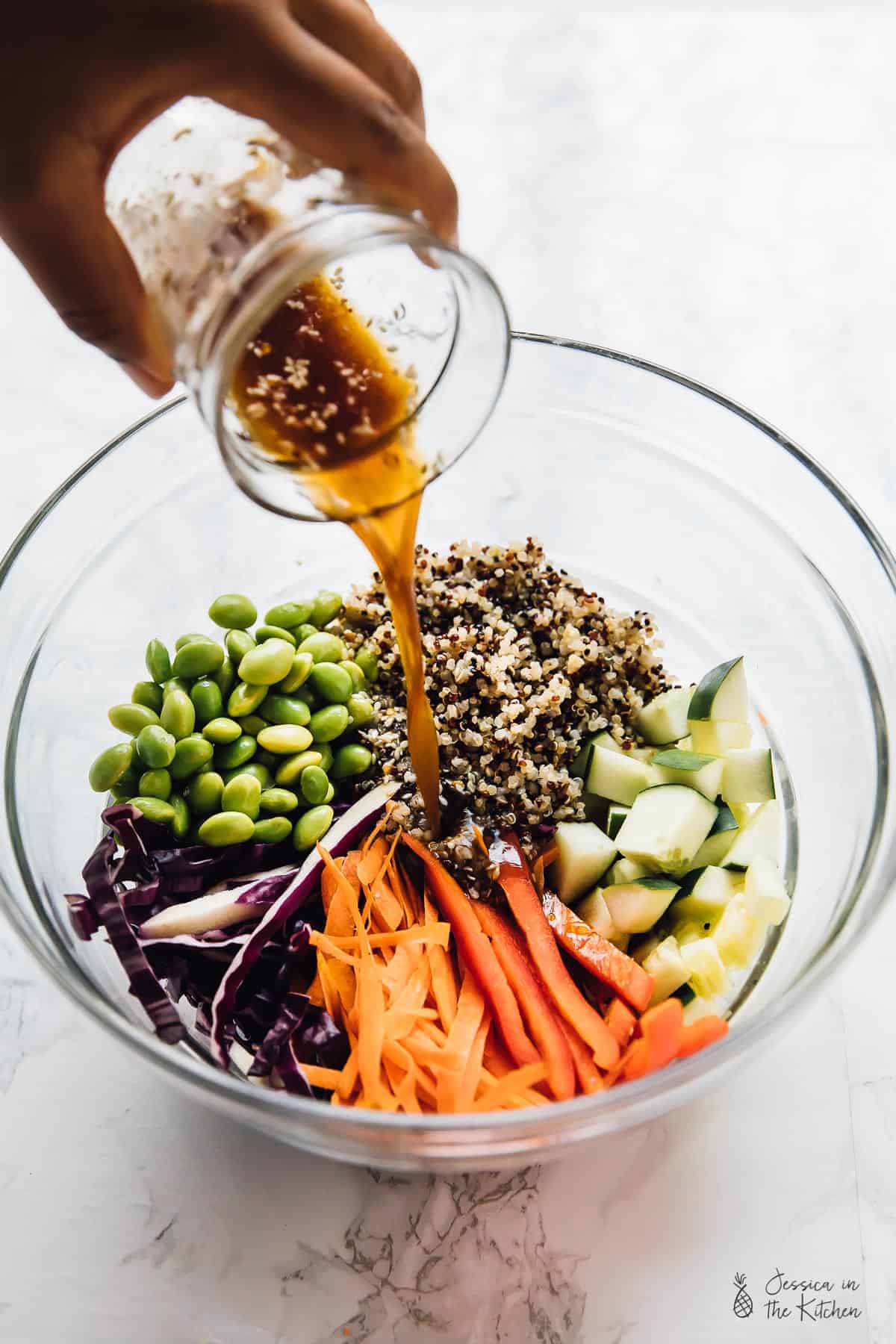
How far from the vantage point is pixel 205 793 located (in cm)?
204

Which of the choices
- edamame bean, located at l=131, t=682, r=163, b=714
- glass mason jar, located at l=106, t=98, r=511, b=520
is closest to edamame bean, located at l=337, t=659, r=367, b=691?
edamame bean, located at l=131, t=682, r=163, b=714

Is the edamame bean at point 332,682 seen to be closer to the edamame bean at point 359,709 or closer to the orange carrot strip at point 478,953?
the edamame bean at point 359,709

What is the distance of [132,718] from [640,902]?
968 mm

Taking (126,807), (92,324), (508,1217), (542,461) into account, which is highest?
(92,324)

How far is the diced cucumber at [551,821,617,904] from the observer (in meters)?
2.03

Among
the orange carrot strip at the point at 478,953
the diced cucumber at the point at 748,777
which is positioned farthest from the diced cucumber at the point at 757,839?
the orange carrot strip at the point at 478,953

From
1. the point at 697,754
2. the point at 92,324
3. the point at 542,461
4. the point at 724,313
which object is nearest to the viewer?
the point at 92,324

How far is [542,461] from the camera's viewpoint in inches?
99.7

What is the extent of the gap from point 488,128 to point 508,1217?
2.61 metres

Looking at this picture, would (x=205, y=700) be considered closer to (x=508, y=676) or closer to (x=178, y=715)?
(x=178, y=715)

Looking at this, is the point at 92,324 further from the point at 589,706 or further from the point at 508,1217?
the point at 508,1217

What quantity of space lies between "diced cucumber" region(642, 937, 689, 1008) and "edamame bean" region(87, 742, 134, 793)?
3.21 feet

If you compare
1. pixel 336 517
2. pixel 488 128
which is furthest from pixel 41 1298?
pixel 488 128

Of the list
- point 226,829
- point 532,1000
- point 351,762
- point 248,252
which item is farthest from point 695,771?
point 248,252
